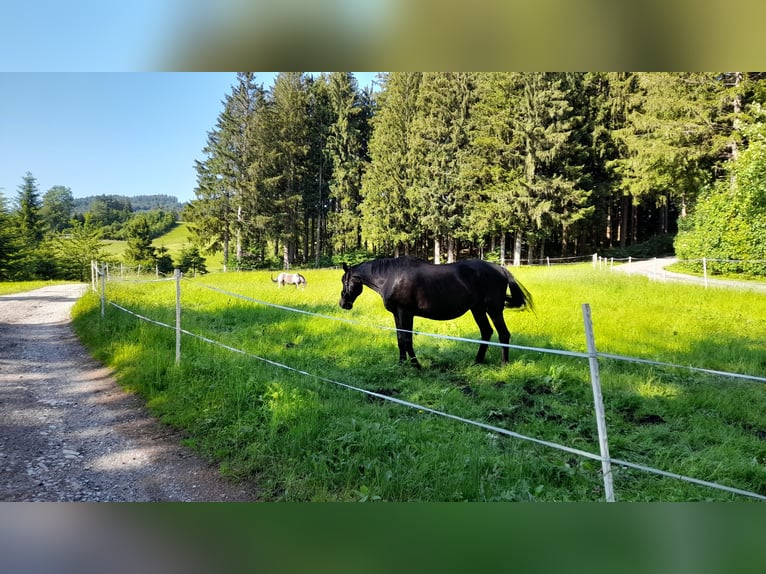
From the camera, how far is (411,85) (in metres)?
2.33

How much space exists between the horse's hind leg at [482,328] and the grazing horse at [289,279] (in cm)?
125

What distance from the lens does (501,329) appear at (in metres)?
2.58

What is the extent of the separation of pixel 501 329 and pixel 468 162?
1.15m

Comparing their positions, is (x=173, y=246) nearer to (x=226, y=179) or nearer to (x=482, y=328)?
(x=226, y=179)

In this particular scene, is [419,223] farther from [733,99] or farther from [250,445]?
[733,99]

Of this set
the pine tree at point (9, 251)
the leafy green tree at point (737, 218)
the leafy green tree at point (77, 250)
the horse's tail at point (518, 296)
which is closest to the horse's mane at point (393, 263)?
the horse's tail at point (518, 296)

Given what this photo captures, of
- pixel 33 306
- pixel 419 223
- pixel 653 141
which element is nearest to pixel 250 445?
pixel 419 223

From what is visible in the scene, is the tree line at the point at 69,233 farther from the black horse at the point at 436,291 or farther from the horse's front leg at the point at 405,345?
the horse's front leg at the point at 405,345

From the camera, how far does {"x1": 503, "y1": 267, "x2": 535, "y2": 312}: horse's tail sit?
2572 mm

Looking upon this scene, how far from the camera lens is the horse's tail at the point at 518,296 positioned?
2572 mm

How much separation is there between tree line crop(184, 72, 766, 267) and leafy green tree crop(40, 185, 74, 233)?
80 centimetres

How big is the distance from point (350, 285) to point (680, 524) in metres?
2.18

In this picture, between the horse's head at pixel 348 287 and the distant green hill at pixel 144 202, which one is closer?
the distant green hill at pixel 144 202

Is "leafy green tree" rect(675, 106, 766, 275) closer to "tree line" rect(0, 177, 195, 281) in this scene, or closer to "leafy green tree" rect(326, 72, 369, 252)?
"leafy green tree" rect(326, 72, 369, 252)
